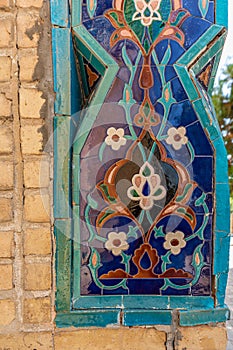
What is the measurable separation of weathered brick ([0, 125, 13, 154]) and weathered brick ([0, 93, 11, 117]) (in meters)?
0.05

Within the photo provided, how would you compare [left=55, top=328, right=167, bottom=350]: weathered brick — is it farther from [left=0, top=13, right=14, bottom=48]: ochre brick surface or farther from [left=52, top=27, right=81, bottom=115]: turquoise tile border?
[left=0, top=13, right=14, bottom=48]: ochre brick surface

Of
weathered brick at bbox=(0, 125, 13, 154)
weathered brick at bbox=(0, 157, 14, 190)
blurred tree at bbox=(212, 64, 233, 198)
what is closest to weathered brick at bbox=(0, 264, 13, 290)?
weathered brick at bbox=(0, 157, 14, 190)

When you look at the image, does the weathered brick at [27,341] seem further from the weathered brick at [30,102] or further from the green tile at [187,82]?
the green tile at [187,82]

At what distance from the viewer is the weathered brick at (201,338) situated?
131cm

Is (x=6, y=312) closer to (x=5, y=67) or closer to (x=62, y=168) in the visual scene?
(x=62, y=168)

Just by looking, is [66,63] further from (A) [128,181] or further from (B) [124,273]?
(B) [124,273]


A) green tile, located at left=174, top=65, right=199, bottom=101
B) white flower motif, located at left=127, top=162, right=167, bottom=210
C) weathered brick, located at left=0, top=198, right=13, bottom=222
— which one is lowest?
weathered brick, located at left=0, top=198, right=13, bottom=222

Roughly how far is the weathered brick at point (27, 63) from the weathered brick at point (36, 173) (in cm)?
30

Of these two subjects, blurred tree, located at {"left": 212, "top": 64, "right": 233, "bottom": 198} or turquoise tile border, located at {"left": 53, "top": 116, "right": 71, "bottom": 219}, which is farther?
blurred tree, located at {"left": 212, "top": 64, "right": 233, "bottom": 198}

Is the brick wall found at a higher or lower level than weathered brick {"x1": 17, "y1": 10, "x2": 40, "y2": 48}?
lower

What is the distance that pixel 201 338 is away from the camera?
1.32 meters

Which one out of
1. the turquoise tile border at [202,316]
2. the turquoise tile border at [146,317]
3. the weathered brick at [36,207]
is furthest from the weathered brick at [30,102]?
the turquoise tile border at [202,316]

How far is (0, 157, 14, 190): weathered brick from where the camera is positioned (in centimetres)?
129

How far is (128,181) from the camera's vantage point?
130 centimetres
